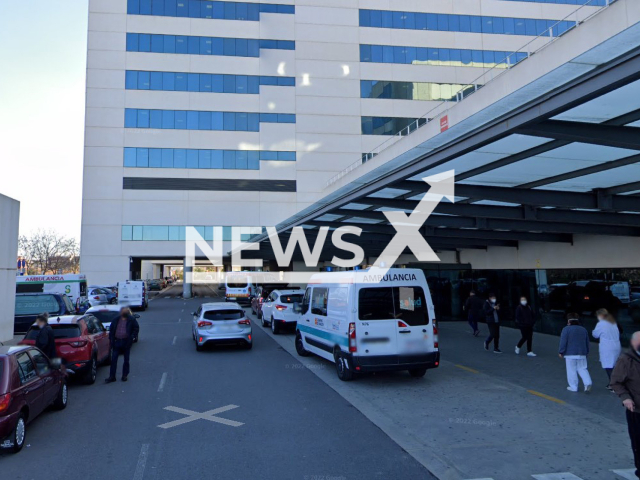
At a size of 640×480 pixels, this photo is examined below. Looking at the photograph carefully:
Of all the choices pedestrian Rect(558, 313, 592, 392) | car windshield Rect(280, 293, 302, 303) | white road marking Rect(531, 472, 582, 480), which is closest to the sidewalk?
white road marking Rect(531, 472, 582, 480)

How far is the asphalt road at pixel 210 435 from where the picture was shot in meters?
5.60

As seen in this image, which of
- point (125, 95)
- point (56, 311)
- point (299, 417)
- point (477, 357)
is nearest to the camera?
point (299, 417)

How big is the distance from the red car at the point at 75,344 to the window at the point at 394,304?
19.3 feet

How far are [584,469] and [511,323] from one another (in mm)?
15445

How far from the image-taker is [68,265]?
6744 centimetres

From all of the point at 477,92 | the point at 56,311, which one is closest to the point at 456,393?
the point at 477,92

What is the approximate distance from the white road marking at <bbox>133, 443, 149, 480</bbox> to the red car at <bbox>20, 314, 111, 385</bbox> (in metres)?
4.44

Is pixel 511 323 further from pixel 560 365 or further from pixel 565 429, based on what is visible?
pixel 565 429

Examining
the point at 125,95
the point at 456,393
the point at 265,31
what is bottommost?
the point at 456,393

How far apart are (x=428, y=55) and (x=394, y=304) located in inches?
1827

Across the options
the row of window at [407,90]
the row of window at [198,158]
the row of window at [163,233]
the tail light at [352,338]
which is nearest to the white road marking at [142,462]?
the tail light at [352,338]

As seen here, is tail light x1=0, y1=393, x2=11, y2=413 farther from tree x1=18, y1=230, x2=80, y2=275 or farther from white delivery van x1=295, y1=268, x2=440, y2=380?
tree x1=18, y1=230, x2=80, y2=275

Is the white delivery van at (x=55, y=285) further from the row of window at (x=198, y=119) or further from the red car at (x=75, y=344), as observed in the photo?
the row of window at (x=198, y=119)

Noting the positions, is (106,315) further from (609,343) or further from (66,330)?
(609,343)
